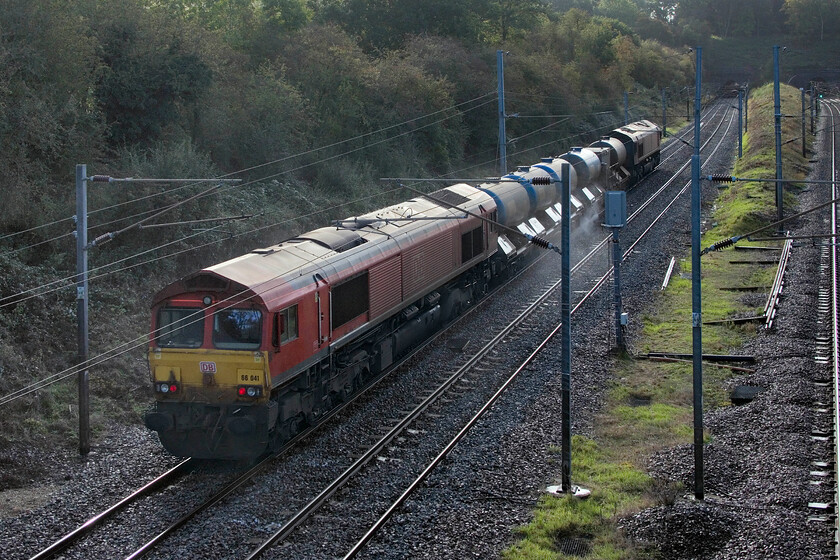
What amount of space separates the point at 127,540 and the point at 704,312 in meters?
18.4

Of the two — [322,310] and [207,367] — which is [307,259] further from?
[207,367]

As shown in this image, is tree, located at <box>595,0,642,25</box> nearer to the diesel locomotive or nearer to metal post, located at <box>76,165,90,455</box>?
the diesel locomotive

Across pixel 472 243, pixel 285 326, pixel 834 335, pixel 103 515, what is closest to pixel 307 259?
pixel 285 326

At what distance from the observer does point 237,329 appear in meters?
14.5

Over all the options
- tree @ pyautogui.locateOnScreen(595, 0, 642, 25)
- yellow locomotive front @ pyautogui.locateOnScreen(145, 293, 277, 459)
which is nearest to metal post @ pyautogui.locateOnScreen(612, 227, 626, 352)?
yellow locomotive front @ pyautogui.locateOnScreen(145, 293, 277, 459)

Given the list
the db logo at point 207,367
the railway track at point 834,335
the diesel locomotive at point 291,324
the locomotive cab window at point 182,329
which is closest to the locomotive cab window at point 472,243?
the diesel locomotive at point 291,324

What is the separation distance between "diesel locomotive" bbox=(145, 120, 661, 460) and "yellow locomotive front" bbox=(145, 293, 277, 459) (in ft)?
0.06

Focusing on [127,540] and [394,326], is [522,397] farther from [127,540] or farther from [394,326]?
[127,540]

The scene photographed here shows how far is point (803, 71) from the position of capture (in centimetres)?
11794

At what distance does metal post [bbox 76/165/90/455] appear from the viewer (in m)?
15.4

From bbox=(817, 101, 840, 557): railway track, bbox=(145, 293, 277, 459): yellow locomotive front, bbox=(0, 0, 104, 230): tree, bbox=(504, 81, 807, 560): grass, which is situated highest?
bbox=(0, 0, 104, 230): tree

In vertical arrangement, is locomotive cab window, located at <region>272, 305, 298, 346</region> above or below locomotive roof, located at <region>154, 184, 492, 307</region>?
below

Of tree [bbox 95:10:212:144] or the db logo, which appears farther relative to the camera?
tree [bbox 95:10:212:144]

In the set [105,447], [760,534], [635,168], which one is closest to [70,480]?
[105,447]
